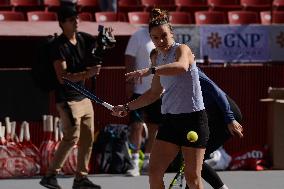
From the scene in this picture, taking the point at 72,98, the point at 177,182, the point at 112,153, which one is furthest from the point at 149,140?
the point at 177,182

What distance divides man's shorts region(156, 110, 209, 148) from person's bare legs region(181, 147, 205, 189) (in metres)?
0.04

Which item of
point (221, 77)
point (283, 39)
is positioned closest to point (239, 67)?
point (221, 77)

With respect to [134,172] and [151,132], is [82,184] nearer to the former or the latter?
[151,132]

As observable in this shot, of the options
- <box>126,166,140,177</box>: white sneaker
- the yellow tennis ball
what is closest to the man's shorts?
the yellow tennis ball

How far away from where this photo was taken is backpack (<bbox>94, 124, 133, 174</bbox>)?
1185cm

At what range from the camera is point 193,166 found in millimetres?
6992

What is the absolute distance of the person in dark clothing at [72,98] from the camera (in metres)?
9.71

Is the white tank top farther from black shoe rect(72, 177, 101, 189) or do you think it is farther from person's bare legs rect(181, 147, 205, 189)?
black shoe rect(72, 177, 101, 189)

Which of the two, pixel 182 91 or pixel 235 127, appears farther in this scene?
pixel 235 127

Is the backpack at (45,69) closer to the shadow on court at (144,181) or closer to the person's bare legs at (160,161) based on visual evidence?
the shadow on court at (144,181)

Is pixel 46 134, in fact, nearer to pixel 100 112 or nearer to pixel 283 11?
pixel 100 112

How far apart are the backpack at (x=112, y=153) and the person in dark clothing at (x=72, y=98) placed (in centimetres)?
185

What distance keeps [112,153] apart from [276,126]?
6.77 ft

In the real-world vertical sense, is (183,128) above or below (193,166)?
above
